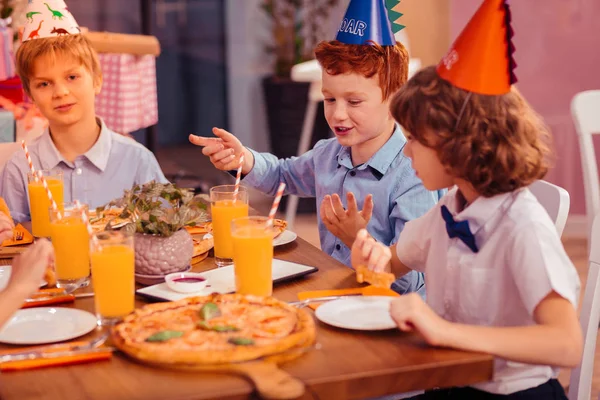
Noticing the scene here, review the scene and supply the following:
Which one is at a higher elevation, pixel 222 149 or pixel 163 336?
pixel 222 149

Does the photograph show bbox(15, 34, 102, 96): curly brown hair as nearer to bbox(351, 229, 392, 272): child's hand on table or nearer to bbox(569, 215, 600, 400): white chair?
bbox(351, 229, 392, 272): child's hand on table

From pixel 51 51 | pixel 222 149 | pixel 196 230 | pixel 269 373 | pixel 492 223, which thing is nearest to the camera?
pixel 269 373

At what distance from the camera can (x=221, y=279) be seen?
1.69m

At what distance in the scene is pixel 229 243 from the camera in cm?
183

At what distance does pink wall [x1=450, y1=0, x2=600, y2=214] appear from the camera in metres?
5.12

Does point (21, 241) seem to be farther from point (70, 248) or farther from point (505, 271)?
point (505, 271)

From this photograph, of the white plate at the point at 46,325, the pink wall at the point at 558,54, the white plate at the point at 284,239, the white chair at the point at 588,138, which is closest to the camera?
the white plate at the point at 46,325

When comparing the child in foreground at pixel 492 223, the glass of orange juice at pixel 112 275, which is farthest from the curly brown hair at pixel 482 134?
the glass of orange juice at pixel 112 275

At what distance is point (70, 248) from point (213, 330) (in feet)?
1.62

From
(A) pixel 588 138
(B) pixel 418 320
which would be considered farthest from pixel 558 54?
(B) pixel 418 320

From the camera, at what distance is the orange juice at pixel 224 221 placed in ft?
6.02

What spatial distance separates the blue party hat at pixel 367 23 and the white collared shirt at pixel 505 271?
2.17 ft

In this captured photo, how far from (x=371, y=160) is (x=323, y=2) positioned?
3795 mm

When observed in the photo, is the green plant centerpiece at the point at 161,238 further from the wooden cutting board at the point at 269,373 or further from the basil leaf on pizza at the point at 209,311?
the wooden cutting board at the point at 269,373
